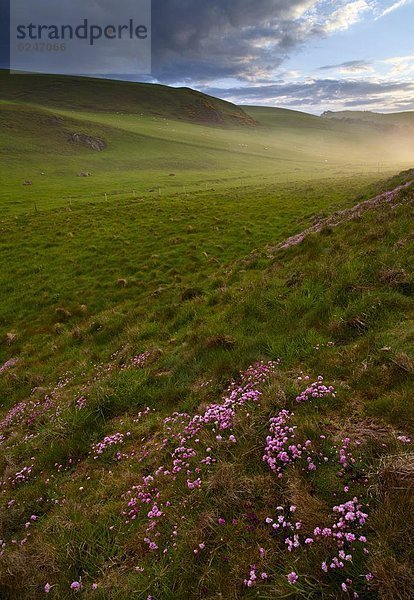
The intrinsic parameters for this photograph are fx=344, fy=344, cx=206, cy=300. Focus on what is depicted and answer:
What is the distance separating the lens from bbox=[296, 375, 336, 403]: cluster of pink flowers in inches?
209

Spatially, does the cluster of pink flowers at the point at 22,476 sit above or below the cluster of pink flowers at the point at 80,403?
below

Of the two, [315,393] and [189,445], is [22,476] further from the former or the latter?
[315,393]

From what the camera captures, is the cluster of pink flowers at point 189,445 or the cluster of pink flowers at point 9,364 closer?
the cluster of pink flowers at point 189,445

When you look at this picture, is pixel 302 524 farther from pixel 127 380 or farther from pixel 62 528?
pixel 127 380

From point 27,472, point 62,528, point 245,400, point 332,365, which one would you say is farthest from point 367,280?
point 27,472

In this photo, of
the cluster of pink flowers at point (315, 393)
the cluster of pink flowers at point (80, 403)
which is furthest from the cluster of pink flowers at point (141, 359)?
the cluster of pink flowers at point (315, 393)

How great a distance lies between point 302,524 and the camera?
11.7ft

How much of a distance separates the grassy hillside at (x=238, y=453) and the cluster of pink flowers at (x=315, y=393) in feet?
0.09

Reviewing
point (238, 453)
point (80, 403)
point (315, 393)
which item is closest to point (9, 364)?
point (80, 403)

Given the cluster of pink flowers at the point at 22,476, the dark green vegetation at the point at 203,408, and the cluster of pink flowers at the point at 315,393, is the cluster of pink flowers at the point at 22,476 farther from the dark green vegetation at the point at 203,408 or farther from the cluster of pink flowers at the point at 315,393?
the cluster of pink flowers at the point at 315,393

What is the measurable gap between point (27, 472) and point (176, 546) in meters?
4.00

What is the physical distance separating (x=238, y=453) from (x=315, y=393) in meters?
1.52

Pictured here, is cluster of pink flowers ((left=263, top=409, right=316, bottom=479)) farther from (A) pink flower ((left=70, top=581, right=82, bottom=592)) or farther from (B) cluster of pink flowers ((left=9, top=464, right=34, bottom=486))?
(B) cluster of pink flowers ((left=9, top=464, right=34, bottom=486))

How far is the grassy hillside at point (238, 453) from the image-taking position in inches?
136
